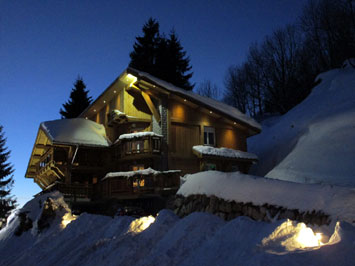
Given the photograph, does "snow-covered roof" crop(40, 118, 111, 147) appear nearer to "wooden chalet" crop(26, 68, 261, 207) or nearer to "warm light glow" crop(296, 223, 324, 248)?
"wooden chalet" crop(26, 68, 261, 207)

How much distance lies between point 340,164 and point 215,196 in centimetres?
1243

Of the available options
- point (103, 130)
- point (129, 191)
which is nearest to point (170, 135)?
point (129, 191)

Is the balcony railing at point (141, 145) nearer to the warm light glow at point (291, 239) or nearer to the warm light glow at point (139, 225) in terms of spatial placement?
the warm light glow at point (139, 225)

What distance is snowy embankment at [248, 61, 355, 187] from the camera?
18689 mm

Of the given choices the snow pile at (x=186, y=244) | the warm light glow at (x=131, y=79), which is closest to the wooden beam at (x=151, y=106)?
the warm light glow at (x=131, y=79)

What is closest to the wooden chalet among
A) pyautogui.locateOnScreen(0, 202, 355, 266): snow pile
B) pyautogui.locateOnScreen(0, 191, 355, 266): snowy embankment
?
pyautogui.locateOnScreen(0, 191, 355, 266): snowy embankment

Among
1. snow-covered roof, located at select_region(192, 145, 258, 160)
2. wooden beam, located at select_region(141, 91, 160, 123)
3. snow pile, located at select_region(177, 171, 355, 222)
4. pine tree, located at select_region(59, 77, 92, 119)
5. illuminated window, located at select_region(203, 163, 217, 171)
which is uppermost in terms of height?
pine tree, located at select_region(59, 77, 92, 119)

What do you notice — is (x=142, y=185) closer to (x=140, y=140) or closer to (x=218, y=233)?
(x=140, y=140)

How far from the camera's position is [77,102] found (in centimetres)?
4953

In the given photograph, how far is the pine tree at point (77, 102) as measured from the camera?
48.9 meters

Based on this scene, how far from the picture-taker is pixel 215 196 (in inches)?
362

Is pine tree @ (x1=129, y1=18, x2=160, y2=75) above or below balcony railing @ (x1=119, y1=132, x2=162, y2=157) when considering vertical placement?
above

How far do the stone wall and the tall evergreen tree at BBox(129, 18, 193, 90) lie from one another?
33.8 m

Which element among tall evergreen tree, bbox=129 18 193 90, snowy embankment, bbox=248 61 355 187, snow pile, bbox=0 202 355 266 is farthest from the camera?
tall evergreen tree, bbox=129 18 193 90
